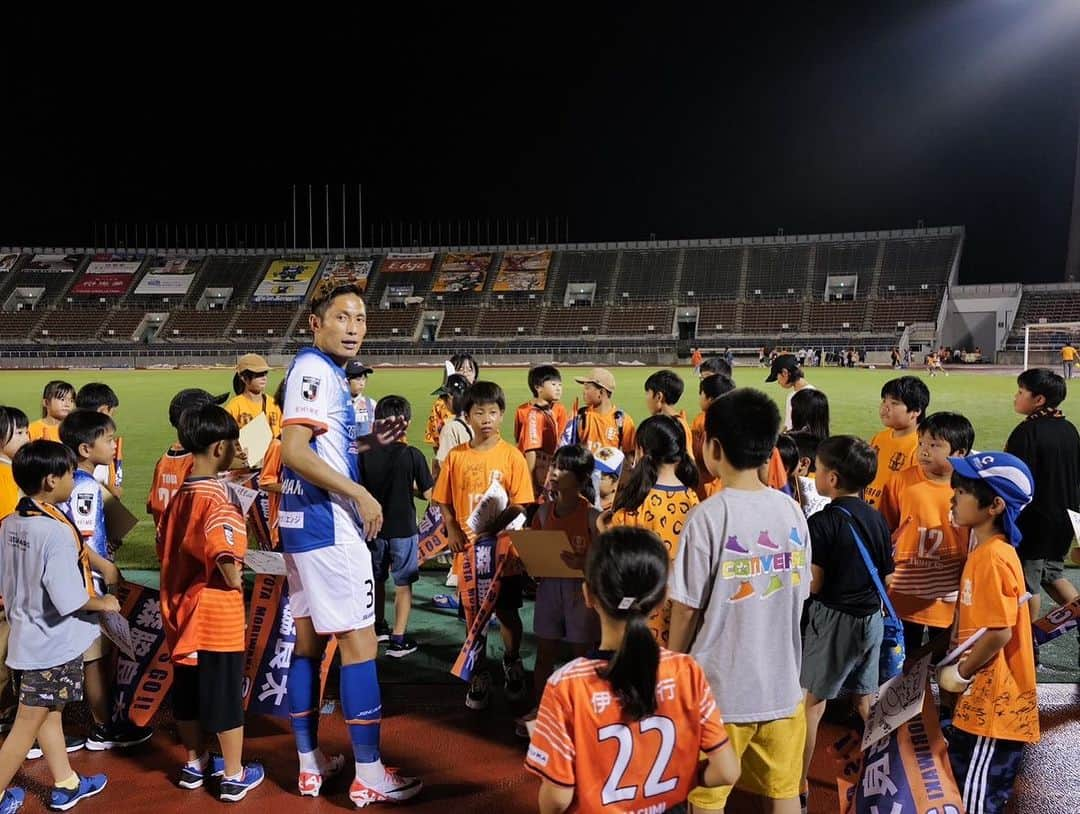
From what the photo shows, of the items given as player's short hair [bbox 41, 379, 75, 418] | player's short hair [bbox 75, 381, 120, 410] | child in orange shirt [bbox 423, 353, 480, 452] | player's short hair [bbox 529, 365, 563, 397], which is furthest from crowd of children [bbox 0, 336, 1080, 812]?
child in orange shirt [bbox 423, 353, 480, 452]

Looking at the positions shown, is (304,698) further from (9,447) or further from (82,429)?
(9,447)

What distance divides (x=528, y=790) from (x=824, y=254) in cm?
6633

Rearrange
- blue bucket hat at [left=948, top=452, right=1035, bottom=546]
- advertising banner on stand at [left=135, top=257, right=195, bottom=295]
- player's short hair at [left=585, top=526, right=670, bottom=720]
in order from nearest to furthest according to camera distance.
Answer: player's short hair at [left=585, top=526, right=670, bottom=720]
blue bucket hat at [left=948, top=452, right=1035, bottom=546]
advertising banner on stand at [left=135, top=257, right=195, bottom=295]

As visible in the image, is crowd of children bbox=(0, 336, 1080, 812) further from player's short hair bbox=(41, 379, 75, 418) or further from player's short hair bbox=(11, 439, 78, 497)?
player's short hair bbox=(41, 379, 75, 418)

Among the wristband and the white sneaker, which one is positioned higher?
the wristband

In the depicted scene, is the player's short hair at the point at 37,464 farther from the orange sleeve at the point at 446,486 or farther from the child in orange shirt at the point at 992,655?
the child in orange shirt at the point at 992,655

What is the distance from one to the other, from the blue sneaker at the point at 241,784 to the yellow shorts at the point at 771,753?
2281 millimetres

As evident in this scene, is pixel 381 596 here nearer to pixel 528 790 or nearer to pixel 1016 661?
pixel 528 790

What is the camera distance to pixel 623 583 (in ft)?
6.62

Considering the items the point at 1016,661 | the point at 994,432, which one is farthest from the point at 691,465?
the point at 994,432

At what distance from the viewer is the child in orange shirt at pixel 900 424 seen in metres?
5.27

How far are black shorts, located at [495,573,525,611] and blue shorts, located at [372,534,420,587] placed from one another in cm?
123

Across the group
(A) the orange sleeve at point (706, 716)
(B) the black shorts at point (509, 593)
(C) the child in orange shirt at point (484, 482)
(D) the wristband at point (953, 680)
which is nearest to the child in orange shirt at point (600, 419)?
(C) the child in orange shirt at point (484, 482)

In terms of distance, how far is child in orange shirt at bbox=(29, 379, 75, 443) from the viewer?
234 inches
